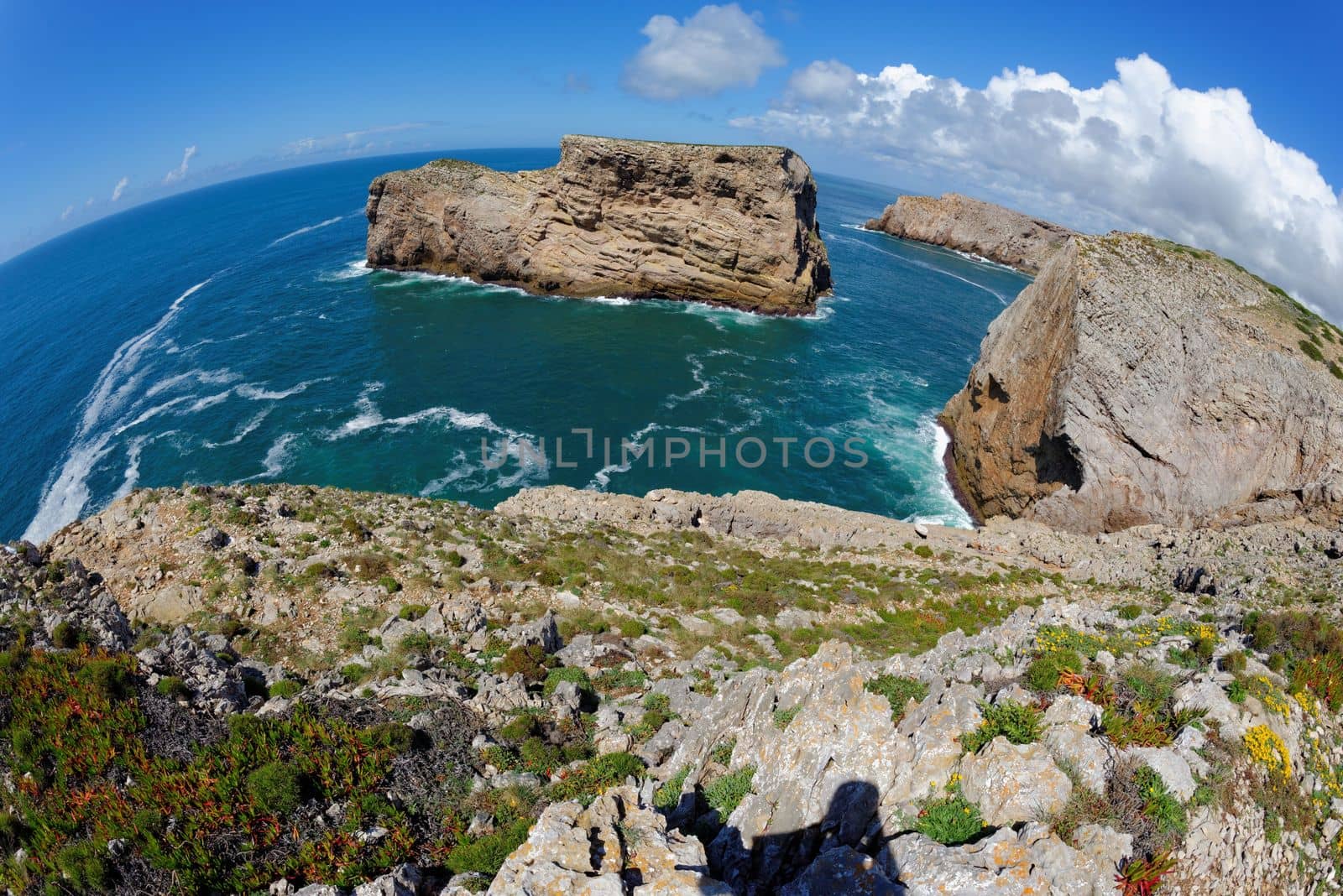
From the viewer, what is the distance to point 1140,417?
42594mm

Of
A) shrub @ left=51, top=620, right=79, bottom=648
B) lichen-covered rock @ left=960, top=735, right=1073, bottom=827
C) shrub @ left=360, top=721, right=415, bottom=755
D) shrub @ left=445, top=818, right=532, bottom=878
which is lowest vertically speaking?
shrub @ left=445, top=818, right=532, bottom=878

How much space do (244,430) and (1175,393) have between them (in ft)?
270

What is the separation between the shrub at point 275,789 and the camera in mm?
12961

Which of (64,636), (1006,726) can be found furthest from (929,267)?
(64,636)

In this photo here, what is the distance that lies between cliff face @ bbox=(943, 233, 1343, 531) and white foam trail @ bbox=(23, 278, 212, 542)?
271 ft

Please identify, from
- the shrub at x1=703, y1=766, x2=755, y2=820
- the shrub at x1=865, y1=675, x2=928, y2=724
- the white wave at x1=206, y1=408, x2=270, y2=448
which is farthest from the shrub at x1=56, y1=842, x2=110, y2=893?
the white wave at x1=206, y1=408, x2=270, y2=448

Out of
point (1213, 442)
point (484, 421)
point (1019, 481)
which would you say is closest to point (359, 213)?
point (484, 421)

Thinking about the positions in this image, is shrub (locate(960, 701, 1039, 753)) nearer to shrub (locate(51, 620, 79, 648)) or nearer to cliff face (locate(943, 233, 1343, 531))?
shrub (locate(51, 620, 79, 648))

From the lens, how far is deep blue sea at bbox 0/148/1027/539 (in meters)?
57.2

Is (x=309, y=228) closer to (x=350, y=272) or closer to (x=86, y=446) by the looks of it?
(x=350, y=272)

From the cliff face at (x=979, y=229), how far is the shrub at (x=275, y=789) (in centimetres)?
20057

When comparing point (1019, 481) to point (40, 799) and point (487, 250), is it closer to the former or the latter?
point (40, 799)

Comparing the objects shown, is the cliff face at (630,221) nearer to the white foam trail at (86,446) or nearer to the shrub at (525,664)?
the white foam trail at (86,446)

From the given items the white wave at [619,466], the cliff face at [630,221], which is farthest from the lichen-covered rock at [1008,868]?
the cliff face at [630,221]
